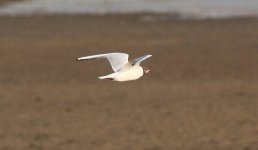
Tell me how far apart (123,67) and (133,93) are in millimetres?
14769

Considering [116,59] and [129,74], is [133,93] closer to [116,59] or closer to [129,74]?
[116,59]

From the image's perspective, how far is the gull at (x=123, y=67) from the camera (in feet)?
7.46

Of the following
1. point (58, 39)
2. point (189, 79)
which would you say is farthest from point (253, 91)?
point (58, 39)

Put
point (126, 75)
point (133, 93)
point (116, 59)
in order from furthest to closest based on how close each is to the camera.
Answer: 1. point (133, 93)
2. point (116, 59)
3. point (126, 75)

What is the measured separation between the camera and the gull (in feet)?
7.46

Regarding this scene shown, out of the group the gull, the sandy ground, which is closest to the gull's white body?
the gull

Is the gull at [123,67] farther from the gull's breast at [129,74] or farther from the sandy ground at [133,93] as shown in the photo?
the sandy ground at [133,93]

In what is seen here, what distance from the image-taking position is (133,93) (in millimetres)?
17094

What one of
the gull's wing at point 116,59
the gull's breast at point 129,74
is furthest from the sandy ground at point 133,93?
the gull's breast at point 129,74

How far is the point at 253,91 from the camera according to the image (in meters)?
17.2

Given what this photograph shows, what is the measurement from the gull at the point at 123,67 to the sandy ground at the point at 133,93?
1492 millimetres

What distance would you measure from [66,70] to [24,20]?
17.0m

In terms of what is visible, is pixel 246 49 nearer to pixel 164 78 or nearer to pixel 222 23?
pixel 164 78

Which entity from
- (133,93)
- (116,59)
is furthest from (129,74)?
(133,93)
